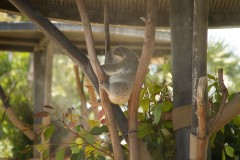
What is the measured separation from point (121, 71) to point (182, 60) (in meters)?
0.50

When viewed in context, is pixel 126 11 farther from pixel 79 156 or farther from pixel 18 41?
pixel 18 41

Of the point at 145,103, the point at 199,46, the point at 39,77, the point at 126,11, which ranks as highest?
the point at 39,77

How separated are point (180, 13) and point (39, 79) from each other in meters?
2.54

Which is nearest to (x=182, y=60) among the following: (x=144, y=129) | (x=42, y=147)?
(x=144, y=129)

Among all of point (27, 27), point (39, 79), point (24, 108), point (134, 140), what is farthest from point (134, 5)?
point (24, 108)

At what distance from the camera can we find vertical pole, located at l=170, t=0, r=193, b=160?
1.64m

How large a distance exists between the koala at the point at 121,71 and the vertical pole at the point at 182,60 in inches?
9.6

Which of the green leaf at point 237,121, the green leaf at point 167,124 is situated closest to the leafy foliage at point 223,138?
the green leaf at point 237,121

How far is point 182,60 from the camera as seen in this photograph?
5.47 feet

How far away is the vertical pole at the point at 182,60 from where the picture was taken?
1.64 m

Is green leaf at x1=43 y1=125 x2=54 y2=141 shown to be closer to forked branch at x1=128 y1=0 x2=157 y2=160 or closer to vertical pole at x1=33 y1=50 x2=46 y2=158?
forked branch at x1=128 y1=0 x2=157 y2=160

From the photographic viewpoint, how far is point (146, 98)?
6.23 ft

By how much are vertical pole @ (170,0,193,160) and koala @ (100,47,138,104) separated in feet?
0.80

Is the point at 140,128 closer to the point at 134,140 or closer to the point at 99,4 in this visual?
the point at 134,140
